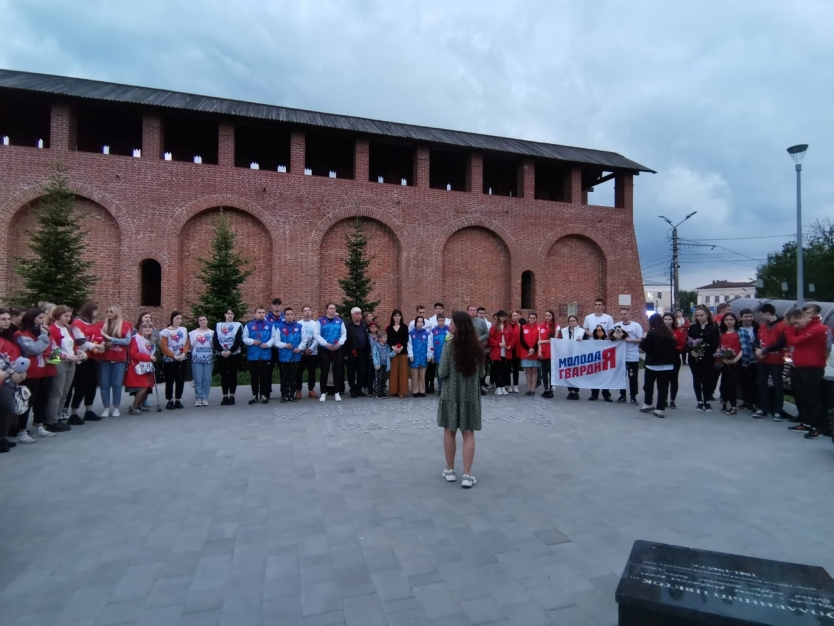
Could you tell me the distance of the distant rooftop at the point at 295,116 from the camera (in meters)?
17.0

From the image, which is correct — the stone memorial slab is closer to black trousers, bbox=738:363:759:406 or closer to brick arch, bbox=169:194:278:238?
black trousers, bbox=738:363:759:406

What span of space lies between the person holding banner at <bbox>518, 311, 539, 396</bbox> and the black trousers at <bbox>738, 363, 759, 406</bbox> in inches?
155

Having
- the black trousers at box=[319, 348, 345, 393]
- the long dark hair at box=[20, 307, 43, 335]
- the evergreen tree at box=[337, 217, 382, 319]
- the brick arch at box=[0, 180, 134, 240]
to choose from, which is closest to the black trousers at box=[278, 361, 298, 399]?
the black trousers at box=[319, 348, 345, 393]

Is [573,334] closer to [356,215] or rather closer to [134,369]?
[134,369]

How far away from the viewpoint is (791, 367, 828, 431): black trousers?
713 centimetres

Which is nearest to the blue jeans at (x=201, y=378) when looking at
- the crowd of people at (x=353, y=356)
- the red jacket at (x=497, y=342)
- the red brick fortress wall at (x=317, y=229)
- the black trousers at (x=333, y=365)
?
the crowd of people at (x=353, y=356)

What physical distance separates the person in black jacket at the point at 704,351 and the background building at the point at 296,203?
1200 centimetres

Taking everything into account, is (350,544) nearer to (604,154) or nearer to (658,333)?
(658,333)

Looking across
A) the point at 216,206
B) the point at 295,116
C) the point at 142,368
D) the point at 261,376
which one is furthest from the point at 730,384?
the point at 295,116

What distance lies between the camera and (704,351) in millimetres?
9117

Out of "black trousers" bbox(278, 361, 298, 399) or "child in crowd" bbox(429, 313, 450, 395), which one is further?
"child in crowd" bbox(429, 313, 450, 395)

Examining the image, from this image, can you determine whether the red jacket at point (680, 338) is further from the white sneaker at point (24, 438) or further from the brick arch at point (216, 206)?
the brick arch at point (216, 206)

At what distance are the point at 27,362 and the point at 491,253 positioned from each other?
1802 cm

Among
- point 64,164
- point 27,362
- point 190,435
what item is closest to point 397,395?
point 190,435
